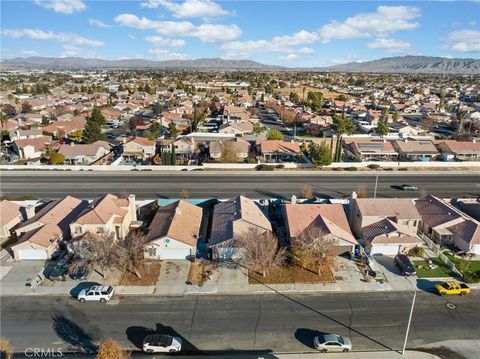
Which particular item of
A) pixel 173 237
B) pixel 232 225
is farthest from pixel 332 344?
pixel 173 237

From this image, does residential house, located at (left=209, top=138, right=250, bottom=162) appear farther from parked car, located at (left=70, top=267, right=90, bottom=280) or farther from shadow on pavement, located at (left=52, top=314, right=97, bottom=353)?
shadow on pavement, located at (left=52, top=314, right=97, bottom=353)

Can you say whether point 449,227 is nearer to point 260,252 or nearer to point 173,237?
point 260,252

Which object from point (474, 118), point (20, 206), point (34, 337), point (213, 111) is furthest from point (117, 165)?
point (474, 118)

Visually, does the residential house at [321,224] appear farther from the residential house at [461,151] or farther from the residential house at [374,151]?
the residential house at [461,151]

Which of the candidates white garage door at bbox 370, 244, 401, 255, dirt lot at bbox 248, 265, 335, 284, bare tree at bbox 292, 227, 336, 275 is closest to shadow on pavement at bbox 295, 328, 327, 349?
dirt lot at bbox 248, 265, 335, 284

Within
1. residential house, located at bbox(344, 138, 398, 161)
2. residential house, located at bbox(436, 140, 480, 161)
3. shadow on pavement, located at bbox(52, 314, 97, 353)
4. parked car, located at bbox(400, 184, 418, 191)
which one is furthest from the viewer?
residential house, located at bbox(436, 140, 480, 161)
